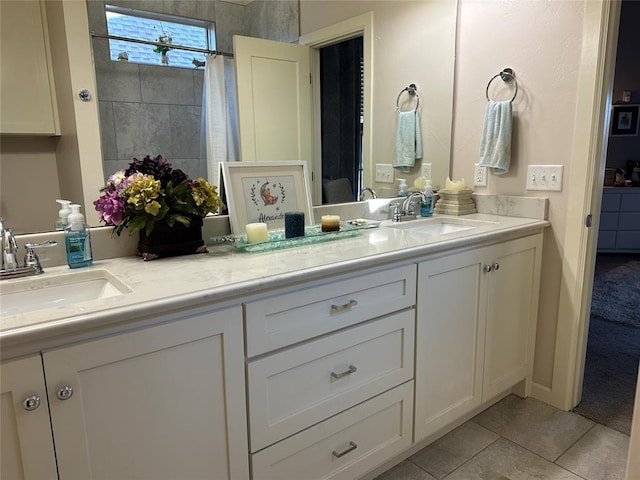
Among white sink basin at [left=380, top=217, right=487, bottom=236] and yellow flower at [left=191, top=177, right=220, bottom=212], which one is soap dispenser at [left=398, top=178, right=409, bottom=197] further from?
yellow flower at [left=191, top=177, right=220, bottom=212]

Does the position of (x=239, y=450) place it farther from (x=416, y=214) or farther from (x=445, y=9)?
(x=445, y=9)

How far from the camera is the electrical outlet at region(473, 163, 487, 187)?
2.34 m

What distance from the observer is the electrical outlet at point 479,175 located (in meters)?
2.34

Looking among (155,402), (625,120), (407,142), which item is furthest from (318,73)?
(625,120)

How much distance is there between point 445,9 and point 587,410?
6.78 feet

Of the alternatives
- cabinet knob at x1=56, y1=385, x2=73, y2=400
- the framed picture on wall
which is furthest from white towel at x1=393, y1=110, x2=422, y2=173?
the framed picture on wall

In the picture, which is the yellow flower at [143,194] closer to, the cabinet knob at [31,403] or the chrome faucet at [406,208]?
the cabinet knob at [31,403]

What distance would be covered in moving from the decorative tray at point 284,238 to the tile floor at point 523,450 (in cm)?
93

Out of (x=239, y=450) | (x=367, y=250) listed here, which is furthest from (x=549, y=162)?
(x=239, y=450)

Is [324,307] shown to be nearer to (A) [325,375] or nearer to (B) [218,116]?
(A) [325,375]

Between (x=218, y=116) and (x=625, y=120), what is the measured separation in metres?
5.54

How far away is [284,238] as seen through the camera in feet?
5.49

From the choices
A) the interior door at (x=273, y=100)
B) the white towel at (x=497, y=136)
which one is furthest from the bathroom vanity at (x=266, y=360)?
the interior door at (x=273, y=100)

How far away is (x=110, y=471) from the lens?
1.06 metres
